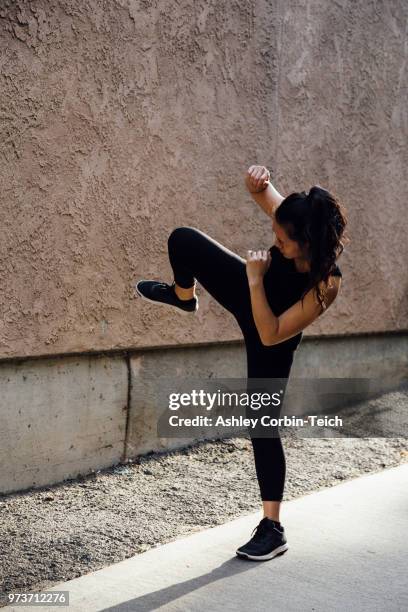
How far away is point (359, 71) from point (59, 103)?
2.75m

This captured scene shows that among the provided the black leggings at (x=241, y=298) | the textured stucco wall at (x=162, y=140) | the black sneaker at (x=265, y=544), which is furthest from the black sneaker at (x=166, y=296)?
the black sneaker at (x=265, y=544)

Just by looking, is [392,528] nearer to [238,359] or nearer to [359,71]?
[238,359]

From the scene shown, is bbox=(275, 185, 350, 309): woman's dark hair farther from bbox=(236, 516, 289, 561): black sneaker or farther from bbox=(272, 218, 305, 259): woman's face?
bbox=(236, 516, 289, 561): black sneaker

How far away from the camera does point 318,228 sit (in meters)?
3.05

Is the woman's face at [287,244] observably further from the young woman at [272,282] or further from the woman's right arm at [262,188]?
the woman's right arm at [262,188]

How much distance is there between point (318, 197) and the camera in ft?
10.1

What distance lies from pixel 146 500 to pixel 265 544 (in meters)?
1.04

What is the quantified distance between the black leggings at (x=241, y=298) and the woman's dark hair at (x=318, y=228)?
0.30 m

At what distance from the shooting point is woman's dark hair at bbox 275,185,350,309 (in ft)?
9.98

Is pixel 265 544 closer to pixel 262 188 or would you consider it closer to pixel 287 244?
pixel 287 244

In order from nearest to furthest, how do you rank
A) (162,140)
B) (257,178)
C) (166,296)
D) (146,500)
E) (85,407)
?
(257,178) → (166,296) → (146,500) → (85,407) → (162,140)

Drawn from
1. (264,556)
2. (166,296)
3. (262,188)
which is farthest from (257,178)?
(264,556)

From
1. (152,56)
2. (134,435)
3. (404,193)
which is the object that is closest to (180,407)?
(134,435)

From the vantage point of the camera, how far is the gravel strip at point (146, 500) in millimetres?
3412
